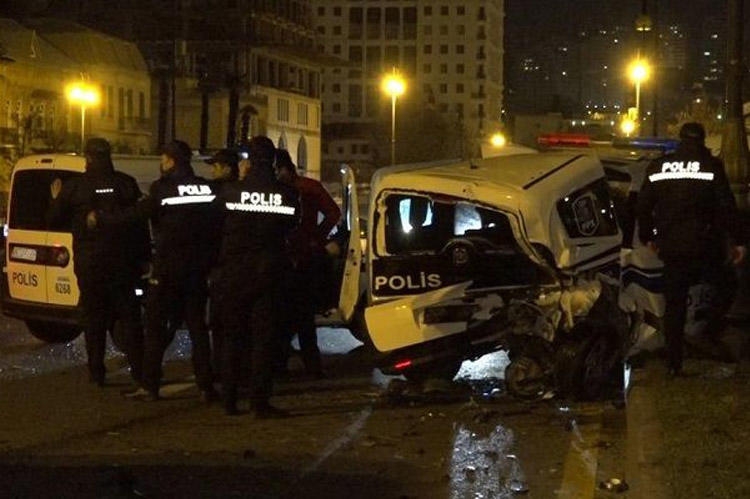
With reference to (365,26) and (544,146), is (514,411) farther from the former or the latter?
(365,26)

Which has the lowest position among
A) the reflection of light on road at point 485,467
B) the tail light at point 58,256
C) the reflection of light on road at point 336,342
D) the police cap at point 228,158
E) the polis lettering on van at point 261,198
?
the reflection of light on road at point 336,342

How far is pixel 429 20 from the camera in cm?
17425

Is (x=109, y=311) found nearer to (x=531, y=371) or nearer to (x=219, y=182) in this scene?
(x=219, y=182)

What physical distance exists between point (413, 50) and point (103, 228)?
16593 cm

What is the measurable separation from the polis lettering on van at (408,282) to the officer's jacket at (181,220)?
1258 mm

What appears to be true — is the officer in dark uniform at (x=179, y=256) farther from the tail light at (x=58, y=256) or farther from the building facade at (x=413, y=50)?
the building facade at (x=413, y=50)

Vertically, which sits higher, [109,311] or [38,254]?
[38,254]

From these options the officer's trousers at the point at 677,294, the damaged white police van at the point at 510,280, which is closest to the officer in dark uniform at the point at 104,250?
the damaged white police van at the point at 510,280

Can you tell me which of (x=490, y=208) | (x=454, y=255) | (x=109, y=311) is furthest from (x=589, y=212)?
(x=109, y=311)

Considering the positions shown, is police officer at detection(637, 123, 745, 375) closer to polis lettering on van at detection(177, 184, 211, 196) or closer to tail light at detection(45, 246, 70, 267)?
polis lettering on van at detection(177, 184, 211, 196)

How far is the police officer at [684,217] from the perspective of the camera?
10219 millimetres

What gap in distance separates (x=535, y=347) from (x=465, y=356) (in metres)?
0.55

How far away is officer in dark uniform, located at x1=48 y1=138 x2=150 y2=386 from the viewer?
35.4 ft

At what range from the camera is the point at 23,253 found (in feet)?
45.1
